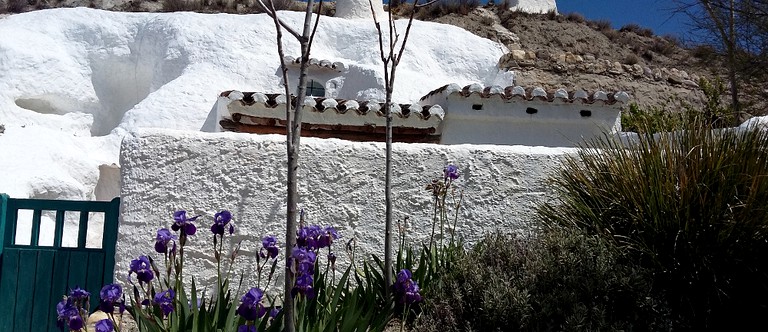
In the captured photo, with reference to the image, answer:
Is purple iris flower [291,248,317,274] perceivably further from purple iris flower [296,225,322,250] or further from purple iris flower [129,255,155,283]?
purple iris flower [129,255,155,283]

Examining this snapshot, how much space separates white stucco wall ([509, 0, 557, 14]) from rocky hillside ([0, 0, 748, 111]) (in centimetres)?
108

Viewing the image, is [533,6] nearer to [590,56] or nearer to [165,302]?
[590,56]

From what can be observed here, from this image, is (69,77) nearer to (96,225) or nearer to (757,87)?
(96,225)

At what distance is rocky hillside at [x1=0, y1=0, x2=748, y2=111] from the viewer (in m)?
11.8

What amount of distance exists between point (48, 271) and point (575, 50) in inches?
560

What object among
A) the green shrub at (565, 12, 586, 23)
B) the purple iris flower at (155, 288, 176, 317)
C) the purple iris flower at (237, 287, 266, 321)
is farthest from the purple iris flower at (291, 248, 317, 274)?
the green shrub at (565, 12, 586, 23)

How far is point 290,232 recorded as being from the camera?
267 centimetres

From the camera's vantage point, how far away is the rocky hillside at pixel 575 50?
38.6 ft

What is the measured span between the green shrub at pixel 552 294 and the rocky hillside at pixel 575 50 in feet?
21.6

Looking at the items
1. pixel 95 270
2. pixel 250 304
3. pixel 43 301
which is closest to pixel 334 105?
pixel 95 270

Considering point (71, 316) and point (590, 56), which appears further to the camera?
point (590, 56)

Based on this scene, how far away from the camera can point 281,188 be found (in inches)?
184

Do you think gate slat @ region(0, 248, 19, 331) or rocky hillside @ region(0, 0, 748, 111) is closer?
gate slat @ region(0, 248, 19, 331)

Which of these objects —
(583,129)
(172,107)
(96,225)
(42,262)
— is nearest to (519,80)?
(583,129)
